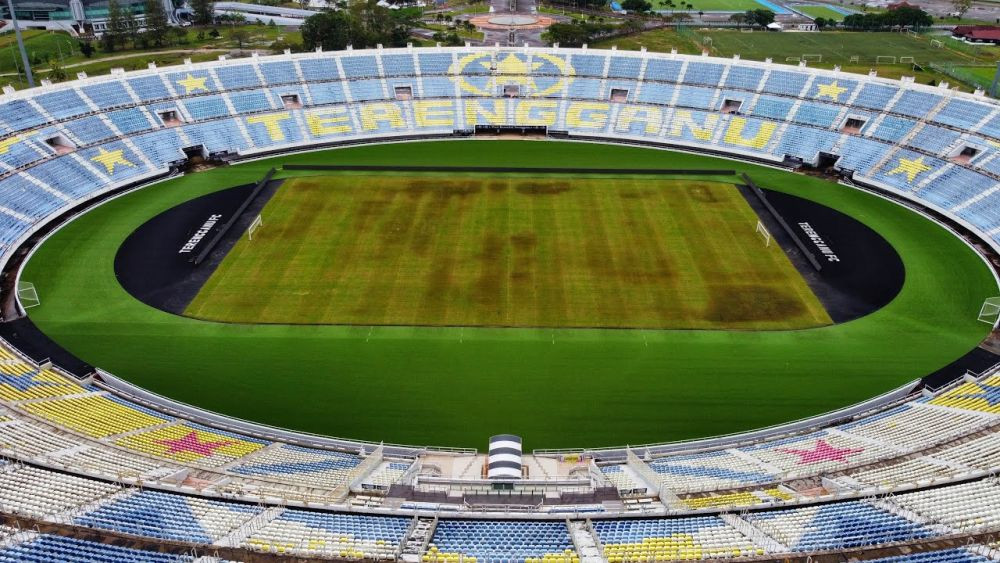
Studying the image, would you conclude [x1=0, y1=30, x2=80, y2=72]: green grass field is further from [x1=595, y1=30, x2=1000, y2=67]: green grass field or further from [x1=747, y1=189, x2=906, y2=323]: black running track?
[x1=747, y1=189, x2=906, y2=323]: black running track

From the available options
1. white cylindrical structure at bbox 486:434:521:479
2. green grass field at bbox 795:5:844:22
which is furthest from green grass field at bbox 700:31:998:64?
white cylindrical structure at bbox 486:434:521:479

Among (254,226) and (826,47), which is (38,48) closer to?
(254,226)

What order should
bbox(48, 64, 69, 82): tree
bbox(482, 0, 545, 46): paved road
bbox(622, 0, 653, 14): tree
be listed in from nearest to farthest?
bbox(48, 64, 69, 82): tree < bbox(482, 0, 545, 46): paved road < bbox(622, 0, 653, 14): tree

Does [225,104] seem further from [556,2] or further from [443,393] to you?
[556,2]

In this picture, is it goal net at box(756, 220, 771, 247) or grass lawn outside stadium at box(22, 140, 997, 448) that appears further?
goal net at box(756, 220, 771, 247)

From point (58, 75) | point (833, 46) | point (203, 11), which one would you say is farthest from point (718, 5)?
point (58, 75)

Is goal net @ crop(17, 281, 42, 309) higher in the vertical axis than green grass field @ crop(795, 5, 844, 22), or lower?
lower

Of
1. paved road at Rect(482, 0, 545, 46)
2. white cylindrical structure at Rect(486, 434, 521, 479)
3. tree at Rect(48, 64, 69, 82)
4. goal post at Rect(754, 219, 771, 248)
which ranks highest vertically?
white cylindrical structure at Rect(486, 434, 521, 479)
